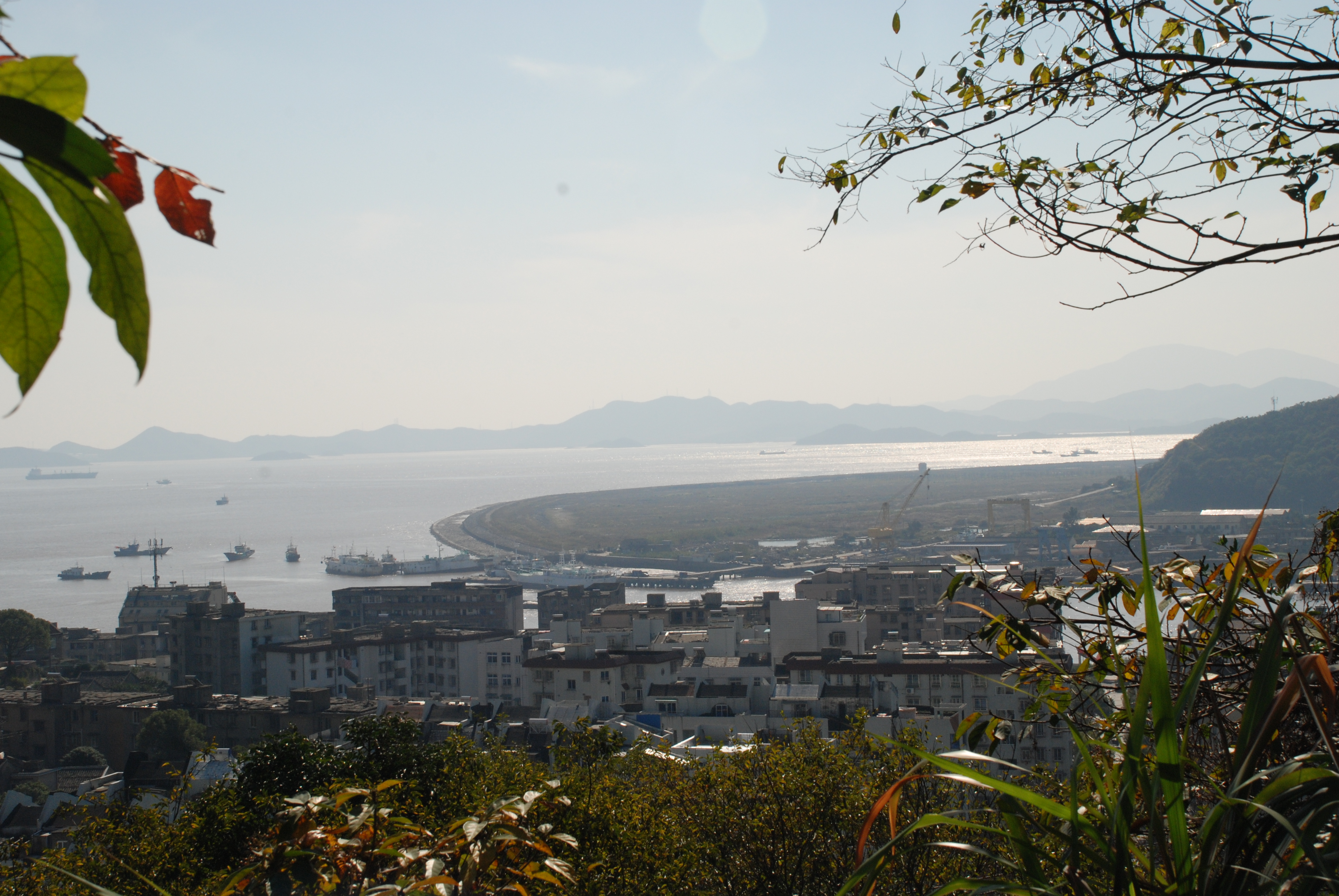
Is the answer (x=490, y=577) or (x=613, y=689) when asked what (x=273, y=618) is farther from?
(x=490, y=577)

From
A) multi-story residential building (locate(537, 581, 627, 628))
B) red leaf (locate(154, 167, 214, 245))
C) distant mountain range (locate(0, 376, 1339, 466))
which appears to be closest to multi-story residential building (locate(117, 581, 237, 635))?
multi-story residential building (locate(537, 581, 627, 628))

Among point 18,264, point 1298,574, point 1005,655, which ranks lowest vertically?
point 1005,655

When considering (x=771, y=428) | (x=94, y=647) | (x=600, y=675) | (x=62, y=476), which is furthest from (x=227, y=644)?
(x=771, y=428)

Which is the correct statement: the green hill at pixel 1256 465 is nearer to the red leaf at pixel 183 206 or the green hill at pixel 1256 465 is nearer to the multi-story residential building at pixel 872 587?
the multi-story residential building at pixel 872 587

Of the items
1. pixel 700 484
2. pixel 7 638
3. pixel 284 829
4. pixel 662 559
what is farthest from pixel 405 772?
pixel 700 484

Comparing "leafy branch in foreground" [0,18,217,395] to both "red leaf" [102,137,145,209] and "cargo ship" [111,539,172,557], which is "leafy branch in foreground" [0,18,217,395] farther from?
"cargo ship" [111,539,172,557]
